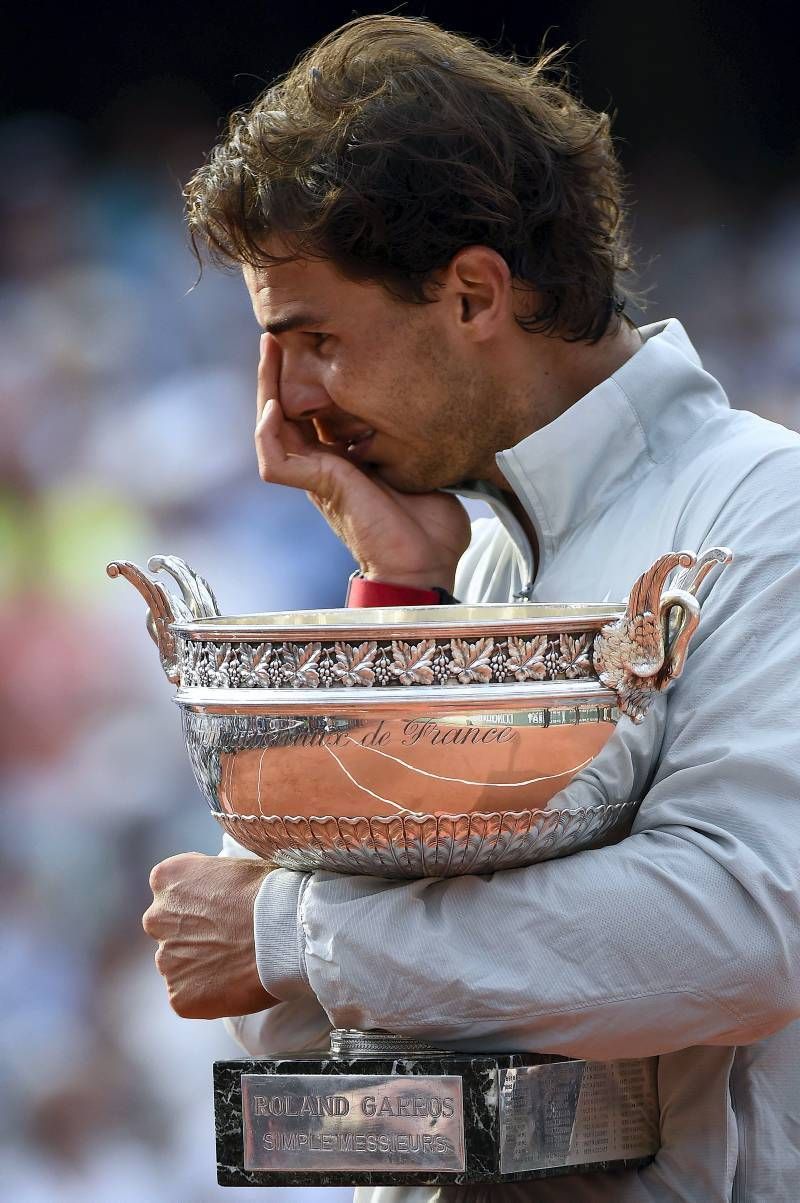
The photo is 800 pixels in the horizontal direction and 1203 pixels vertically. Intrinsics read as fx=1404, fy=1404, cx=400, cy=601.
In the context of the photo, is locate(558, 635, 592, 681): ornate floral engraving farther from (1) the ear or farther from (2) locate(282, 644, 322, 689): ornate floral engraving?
(1) the ear

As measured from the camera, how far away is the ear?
1.26 m

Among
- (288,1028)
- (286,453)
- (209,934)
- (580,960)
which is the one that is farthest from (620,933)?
(286,453)

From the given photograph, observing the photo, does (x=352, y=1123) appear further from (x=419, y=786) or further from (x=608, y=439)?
(x=608, y=439)

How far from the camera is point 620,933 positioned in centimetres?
81

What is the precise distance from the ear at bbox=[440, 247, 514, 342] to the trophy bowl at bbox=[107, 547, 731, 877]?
51cm

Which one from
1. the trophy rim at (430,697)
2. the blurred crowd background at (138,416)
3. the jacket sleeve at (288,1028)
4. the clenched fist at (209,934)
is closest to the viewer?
the trophy rim at (430,697)

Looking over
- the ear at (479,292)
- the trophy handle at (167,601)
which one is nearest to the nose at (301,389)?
the ear at (479,292)

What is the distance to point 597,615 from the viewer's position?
799 mm

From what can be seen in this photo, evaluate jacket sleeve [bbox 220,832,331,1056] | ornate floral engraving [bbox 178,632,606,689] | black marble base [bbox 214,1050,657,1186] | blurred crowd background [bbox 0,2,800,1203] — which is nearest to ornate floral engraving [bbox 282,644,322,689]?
ornate floral engraving [bbox 178,632,606,689]

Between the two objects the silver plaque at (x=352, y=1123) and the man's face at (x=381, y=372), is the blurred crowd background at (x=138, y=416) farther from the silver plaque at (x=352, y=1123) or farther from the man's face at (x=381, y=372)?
the silver plaque at (x=352, y=1123)

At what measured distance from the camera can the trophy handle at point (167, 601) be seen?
3.09ft

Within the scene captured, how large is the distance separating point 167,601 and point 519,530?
414mm

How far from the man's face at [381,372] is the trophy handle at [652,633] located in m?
0.50

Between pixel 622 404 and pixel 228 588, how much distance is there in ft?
5.20
